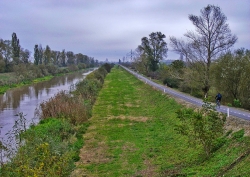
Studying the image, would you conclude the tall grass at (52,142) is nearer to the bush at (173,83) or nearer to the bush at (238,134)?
the bush at (238,134)

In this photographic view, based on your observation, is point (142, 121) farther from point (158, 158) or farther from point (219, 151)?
point (219, 151)

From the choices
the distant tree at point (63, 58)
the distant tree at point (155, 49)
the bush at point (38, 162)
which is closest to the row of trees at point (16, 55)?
the distant tree at point (63, 58)

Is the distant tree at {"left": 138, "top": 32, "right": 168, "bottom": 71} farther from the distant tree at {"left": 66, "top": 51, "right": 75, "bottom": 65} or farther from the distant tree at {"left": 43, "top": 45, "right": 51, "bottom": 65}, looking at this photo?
the distant tree at {"left": 66, "top": 51, "right": 75, "bottom": 65}

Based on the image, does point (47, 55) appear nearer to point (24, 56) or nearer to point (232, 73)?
point (24, 56)

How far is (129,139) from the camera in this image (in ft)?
57.3

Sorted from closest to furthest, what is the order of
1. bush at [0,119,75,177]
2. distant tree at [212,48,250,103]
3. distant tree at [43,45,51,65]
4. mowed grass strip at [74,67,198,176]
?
bush at [0,119,75,177] < mowed grass strip at [74,67,198,176] < distant tree at [212,48,250,103] < distant tree at [43,45,51,65]

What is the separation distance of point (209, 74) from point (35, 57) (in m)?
88.2

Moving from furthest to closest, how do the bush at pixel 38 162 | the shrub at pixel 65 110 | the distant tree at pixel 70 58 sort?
1. the distant tree at pixel 70 58
2. the shrub at pixel 65 110
3. the bush at pixel 38 162

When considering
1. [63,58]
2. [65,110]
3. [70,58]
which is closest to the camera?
[65,110]

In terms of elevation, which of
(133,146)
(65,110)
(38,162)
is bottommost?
(133,146)

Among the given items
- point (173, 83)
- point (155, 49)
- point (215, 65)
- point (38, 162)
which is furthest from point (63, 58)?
point (38, 162)

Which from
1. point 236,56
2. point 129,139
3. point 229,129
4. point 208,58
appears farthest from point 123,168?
point 208,58

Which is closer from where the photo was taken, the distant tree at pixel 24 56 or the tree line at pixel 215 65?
the tree line at pixel 215 65

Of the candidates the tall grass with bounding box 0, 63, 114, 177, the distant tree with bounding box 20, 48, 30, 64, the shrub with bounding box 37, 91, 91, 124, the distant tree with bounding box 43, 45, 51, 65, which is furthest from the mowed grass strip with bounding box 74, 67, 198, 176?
the distant tree with bounding box 43, 45, 51, 65
